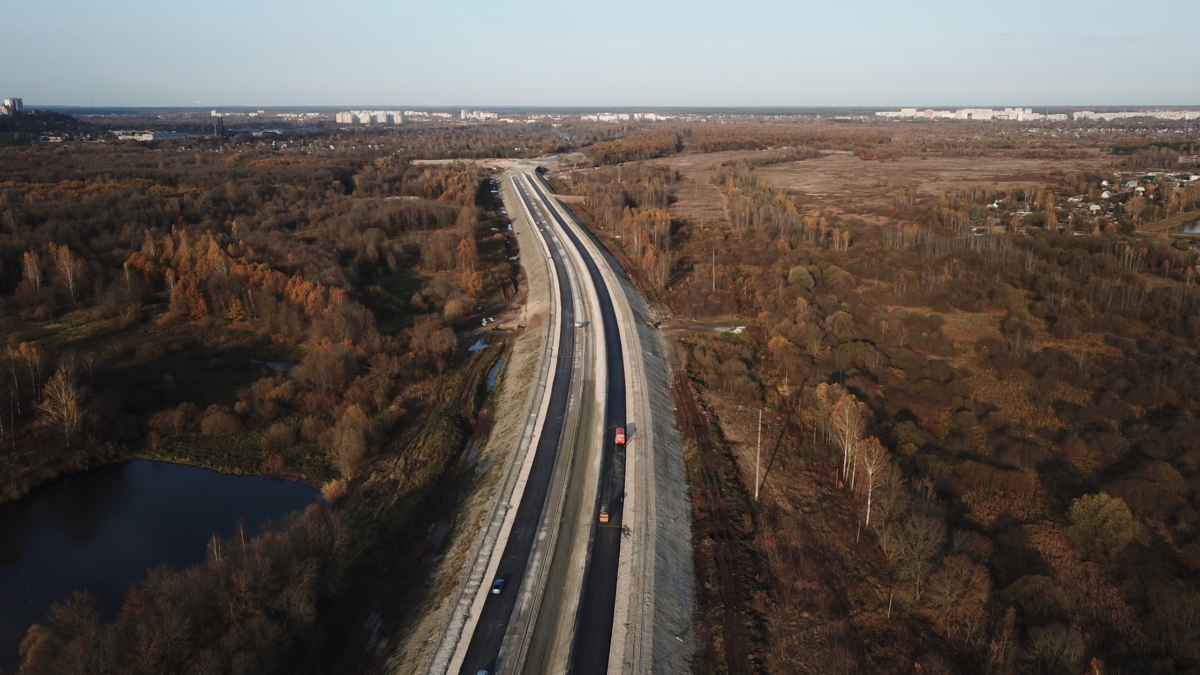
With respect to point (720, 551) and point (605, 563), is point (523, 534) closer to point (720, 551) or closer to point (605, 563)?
point (605, 563)

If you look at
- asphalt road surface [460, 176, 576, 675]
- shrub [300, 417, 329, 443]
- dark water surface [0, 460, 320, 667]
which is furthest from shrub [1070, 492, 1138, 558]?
shrub [300, 417, 329, 443]

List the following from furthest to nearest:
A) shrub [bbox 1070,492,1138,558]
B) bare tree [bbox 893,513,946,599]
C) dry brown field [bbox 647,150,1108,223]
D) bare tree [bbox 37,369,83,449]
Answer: dry brown field [bbox 647,150,1108,223] < bare tree [bbox 37,369,83,449] < shrub [bbox 1070,492,1138,558] < bare tree [bbox 893,513,946,599]

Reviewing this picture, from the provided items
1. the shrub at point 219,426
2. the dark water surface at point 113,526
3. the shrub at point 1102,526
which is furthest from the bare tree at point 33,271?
the shrub at point 1102,526

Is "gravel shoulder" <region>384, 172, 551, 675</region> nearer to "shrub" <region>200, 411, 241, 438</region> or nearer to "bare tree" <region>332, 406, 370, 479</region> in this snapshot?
"bare tree" <region>332, 406, 370, 479</region>

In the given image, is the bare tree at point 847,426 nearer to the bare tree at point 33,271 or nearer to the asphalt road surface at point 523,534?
the asphalt road surface at point 523,534

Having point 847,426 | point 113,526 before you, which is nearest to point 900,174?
point 847,426
